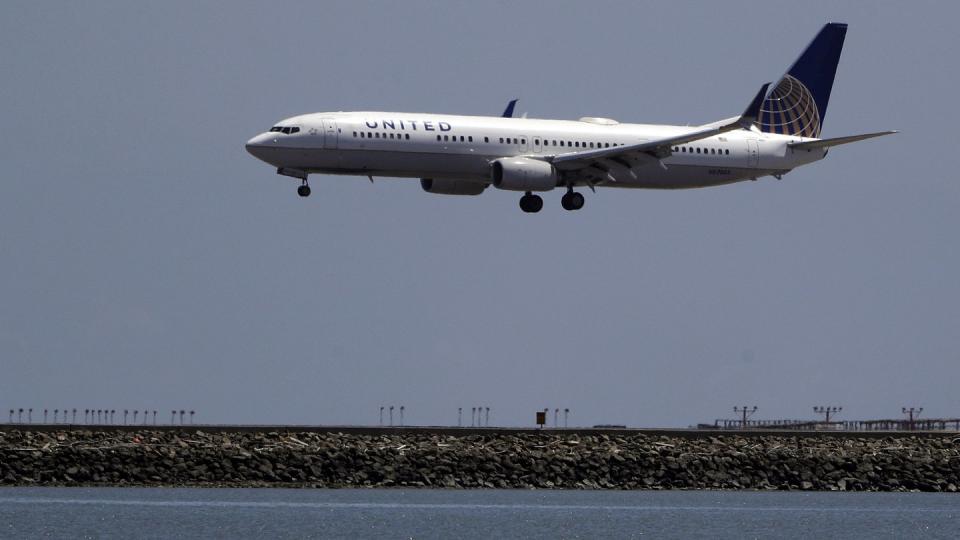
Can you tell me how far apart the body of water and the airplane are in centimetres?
1217

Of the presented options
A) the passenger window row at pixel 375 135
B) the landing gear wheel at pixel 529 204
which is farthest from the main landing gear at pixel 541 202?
the passenger window row at pixel 375 135

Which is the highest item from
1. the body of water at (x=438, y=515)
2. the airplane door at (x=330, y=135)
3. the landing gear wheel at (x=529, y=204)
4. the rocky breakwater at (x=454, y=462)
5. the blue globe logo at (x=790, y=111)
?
the blue globe logo at (x=790, y=111)

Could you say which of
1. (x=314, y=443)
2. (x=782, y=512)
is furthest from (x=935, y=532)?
(x=314, y=443)

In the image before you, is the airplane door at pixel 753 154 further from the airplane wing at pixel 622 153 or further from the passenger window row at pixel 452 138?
the passenger window row at pixel 452 138

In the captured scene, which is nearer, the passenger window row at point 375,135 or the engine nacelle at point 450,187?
the passenger window row at point 375,135

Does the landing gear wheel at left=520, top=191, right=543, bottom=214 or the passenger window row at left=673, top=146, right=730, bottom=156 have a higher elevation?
the passenger window row at left=673, top=146, right=730, bottom=156

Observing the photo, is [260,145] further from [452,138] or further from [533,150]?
[533,150]

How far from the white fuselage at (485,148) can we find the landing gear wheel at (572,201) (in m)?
1.21

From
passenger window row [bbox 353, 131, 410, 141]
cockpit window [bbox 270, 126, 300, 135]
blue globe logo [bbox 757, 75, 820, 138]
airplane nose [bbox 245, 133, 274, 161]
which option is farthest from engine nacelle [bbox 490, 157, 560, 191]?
blue globe logo [bbox 757, 75, 820, 138]

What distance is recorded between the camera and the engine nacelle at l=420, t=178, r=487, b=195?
351 ft

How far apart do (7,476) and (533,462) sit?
18.4m

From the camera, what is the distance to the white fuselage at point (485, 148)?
101 metres

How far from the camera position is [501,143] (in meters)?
105

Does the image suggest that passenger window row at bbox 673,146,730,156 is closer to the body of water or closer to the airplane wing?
the airplane wing
